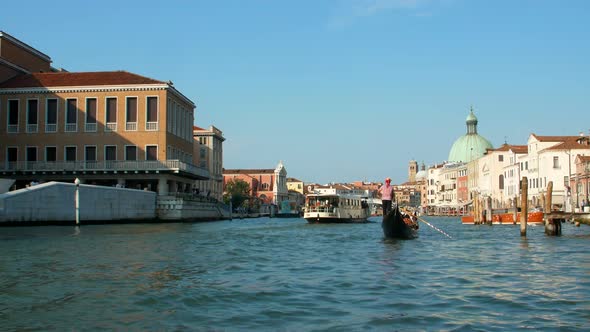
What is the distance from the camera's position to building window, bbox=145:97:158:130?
158 ft

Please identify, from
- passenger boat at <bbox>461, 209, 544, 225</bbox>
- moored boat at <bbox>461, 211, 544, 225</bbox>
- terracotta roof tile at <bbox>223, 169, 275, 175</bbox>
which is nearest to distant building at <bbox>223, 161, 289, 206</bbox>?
terracotta roof tile at <bbox>223, 169, 275, 175</bbox>

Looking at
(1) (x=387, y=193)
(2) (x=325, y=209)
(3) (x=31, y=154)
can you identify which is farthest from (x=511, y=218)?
(3) (x=31, y=154)

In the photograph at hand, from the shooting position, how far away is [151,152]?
157 feet

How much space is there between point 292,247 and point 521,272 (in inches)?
324

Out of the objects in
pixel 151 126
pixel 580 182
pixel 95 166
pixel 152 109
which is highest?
pixel 152 109

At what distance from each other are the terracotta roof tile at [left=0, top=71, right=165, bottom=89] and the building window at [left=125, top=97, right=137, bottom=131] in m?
1.41

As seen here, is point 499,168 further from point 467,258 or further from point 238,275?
point 238,275

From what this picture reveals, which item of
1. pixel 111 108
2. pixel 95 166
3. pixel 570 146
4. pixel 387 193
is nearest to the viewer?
pixel 387 193

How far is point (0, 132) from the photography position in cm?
4800

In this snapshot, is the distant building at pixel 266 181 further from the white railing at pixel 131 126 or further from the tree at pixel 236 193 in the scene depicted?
the white railing at pixel 131 126

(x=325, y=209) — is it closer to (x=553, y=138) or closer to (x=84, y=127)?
(x=84, y=127)

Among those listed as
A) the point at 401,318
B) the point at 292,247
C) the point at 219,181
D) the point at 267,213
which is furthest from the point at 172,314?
the point at 267,213

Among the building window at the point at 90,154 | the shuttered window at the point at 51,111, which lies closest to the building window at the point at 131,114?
the building window at the point at 90,154

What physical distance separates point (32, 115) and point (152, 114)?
9.08m
